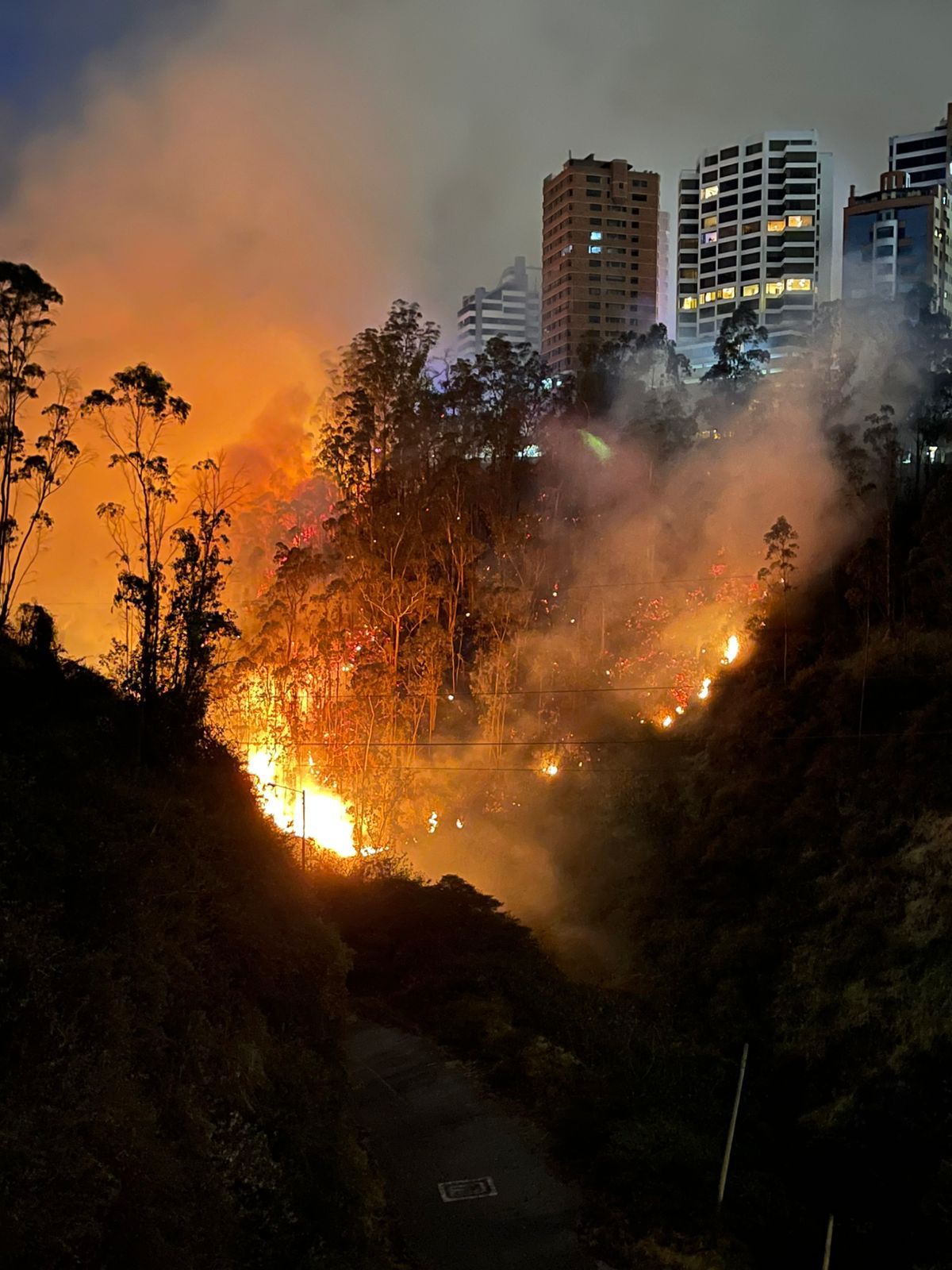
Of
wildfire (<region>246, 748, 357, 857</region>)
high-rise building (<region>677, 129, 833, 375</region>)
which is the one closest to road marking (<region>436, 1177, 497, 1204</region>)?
wildfire (<region>246, 748, 357, 857</region>)

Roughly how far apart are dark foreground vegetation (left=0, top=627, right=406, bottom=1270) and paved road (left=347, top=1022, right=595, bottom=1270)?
2.68 feet

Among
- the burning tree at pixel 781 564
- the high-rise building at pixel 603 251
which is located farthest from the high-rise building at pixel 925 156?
the burning tree at pixel 781 564

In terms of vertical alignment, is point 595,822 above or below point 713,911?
above

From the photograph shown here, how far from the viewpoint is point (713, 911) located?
77.7ft

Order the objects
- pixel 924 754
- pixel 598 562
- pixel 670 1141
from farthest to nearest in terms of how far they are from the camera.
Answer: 1. pixel 598 562
2. pixel 924 754
3. pixel 670 1141

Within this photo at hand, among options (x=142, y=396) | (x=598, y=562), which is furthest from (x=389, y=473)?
(x=142, y=396)

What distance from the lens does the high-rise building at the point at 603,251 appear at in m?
88.0

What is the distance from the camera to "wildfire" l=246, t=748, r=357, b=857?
3284cm

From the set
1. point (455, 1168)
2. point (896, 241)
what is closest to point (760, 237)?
point (896, 241)

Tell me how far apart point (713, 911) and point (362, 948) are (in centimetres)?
730

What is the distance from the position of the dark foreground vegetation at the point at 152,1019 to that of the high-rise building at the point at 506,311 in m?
104

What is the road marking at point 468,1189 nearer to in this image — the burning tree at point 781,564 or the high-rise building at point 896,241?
the burning tree at point 781,564

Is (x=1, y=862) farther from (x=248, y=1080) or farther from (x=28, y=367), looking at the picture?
(x=28, y=367)

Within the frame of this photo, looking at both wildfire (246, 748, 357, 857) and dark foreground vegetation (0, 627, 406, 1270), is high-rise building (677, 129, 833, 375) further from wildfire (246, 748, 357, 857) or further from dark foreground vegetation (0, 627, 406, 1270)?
dark foreground vegetation (0, 627, 406, 1270)
